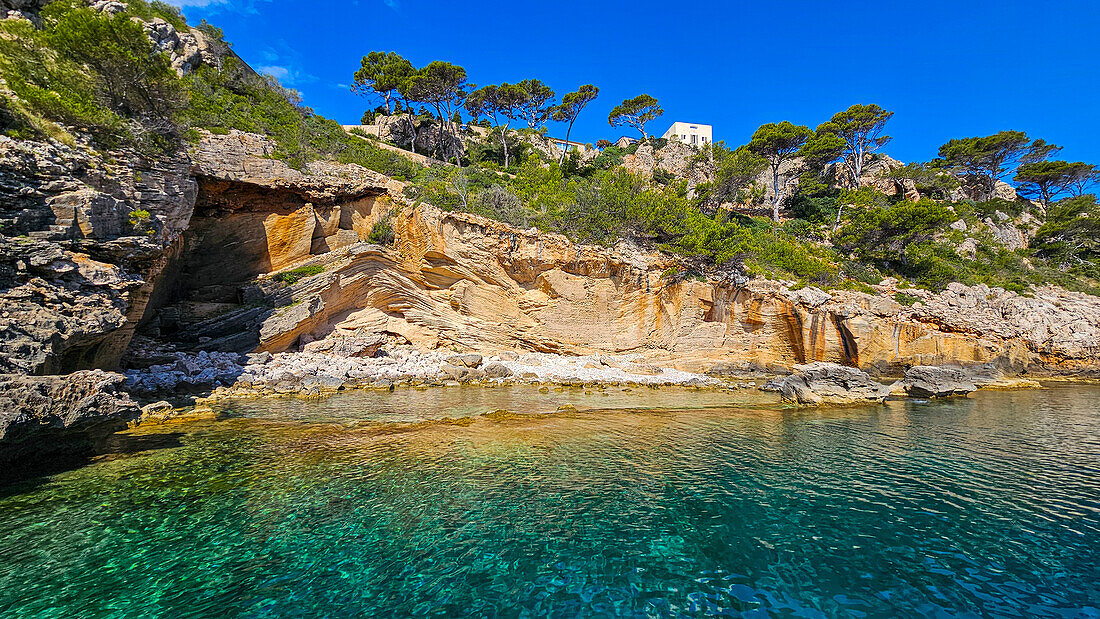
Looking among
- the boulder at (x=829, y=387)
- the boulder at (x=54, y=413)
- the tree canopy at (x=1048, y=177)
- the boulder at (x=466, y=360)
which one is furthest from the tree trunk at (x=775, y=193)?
the boulder at (x=54, y=413)

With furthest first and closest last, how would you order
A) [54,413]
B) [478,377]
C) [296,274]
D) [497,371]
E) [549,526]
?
[296,274] < [497,371] < [478,377] < [54,413] < [549,526]

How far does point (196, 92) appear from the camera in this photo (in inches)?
838

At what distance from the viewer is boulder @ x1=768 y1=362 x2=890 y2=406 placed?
1490 cm

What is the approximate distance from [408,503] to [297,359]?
13.4m

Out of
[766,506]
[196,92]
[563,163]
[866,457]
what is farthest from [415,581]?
[563,163]

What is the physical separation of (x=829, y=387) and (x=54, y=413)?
21203 mm

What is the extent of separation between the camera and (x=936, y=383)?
1686 centimetres

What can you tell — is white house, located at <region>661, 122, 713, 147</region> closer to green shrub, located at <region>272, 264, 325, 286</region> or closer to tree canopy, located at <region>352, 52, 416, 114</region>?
tree canopy, located at <region>352, 52, 416, 114</region>

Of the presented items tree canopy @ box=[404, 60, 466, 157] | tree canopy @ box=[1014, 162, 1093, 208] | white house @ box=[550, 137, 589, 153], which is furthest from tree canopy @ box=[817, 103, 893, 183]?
tree canopy @ box=[404, 60, 466, 157]

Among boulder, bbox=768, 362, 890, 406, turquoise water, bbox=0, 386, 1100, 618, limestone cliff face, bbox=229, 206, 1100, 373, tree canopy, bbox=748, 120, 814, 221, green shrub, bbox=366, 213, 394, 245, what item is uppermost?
tree canopy, bbox=748, 120, 814, 221

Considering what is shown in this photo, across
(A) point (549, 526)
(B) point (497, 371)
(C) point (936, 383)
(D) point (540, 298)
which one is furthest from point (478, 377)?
(C) point (936, 383)

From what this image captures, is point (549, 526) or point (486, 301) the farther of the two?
point (486, 301)

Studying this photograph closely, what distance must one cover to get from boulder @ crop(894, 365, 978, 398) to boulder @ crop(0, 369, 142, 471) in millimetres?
23729

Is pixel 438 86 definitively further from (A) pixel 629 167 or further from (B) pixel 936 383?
(B) pixel 936 383
